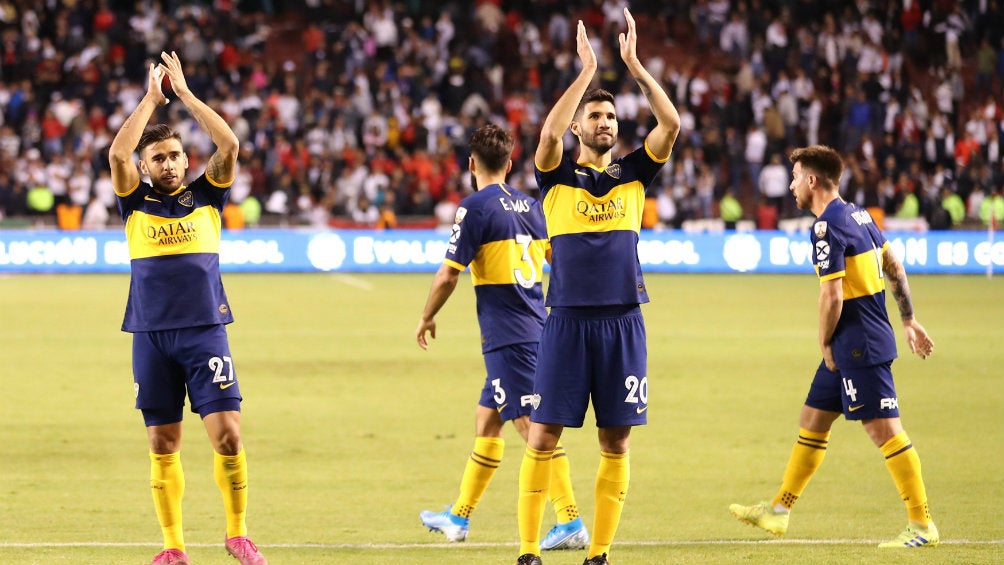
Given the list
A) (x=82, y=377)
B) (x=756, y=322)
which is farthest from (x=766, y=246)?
(x=82, y=377)

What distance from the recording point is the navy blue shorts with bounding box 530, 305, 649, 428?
6980 mm

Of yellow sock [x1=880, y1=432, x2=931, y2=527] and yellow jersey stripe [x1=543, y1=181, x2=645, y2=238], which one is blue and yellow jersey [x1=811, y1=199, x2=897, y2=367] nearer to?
yellow sock [x1=880, y1=432, x2=931, y2=527]

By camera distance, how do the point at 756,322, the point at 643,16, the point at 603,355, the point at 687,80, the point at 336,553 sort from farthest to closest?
the point at 643,16
the point at 687,80
the point at 756,322
the point at 336,553
the point at 603,355

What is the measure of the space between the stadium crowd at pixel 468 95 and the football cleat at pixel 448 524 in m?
19.5

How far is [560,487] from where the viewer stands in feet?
26.1

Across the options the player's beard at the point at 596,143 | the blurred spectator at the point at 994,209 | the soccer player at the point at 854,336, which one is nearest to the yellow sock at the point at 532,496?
the player's beard at the point at 596,143

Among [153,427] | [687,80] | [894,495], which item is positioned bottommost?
[894,495]

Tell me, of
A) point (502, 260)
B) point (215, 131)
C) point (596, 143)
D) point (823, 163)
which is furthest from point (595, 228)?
point (215, 131)

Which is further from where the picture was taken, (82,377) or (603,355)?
(82,377)

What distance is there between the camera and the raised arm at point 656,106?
6.91 meters

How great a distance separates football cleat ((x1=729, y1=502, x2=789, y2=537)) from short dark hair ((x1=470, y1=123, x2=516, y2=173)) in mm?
2391

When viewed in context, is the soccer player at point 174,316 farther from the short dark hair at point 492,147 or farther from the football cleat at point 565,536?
the football cleat at point 565,536

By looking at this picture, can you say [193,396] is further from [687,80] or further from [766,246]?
[687,80]

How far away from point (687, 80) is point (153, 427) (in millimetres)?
27285
